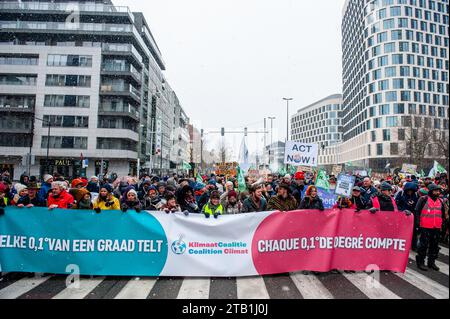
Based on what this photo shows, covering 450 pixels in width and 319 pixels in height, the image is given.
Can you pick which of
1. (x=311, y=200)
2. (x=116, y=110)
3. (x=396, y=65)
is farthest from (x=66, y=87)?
(x=396, y=65)

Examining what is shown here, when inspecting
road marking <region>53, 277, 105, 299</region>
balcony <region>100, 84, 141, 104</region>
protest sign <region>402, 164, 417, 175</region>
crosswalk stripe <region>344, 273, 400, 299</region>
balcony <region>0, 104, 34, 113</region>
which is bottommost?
road marking <region>53, 277, 105, 299</region>

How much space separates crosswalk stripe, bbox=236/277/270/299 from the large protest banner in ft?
0.50

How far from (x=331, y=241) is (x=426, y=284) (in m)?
1.65

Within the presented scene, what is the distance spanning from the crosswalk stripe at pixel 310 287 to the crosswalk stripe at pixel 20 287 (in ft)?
14.5

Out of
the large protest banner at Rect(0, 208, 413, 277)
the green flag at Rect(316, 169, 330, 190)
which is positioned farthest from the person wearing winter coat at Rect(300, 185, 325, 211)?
the green flag at Rect(316, 169, 330, 190)

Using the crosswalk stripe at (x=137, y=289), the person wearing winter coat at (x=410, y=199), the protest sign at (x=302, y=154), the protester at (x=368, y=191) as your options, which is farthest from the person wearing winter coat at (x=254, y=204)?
the protest sign at (x=302, y=154)

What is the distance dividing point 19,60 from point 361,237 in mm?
54569

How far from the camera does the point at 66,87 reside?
44.8m

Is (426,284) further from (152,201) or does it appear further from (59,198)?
(59,198)

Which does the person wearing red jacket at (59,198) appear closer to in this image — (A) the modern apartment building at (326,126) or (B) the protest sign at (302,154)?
(B) the protest sign at (302,154)

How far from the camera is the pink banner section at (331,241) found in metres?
5.46

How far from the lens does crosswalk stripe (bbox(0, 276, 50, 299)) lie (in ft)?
15.0

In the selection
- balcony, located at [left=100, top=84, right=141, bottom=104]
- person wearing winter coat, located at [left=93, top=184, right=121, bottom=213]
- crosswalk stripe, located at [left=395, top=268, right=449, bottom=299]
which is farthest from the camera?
balcony, located at [left=100, top=84, right=141, bottom=104]

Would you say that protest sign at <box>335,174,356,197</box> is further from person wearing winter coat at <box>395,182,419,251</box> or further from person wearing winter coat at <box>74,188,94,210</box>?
person wearing winter coat at <box>74,188,94,210</box>
